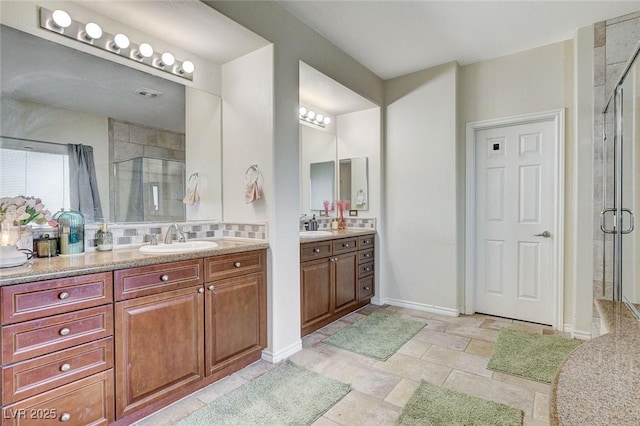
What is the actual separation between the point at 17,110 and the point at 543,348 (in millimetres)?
3949

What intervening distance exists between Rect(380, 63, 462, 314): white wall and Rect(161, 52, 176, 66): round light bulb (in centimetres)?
241

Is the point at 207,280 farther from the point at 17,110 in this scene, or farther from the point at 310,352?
the point at 17,110

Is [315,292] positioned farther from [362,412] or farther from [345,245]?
[362,412]

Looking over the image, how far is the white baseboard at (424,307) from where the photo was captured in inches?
136

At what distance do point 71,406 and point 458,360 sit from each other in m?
2.40

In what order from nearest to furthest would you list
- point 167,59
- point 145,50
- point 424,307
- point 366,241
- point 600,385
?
point 600,385, point 145,50, point 167,59, point 424,307, point 366,241

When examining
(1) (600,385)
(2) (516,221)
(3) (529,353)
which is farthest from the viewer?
(2) (516,221)

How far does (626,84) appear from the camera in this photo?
A: 7.32 ft

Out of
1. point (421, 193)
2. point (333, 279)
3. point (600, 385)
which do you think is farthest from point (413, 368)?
point (421, 193)

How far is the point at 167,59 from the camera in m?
2.41

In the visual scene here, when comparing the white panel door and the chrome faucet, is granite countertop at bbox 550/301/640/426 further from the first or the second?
the white panel door

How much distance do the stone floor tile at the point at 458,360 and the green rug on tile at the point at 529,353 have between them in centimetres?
7

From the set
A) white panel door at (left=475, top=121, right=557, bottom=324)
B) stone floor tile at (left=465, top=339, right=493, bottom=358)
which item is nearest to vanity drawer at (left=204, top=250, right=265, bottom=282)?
stone floor tile at (left=465, top=339, right=493, bottom=358)

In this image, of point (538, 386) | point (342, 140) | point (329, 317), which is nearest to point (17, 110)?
point (329, 317)
